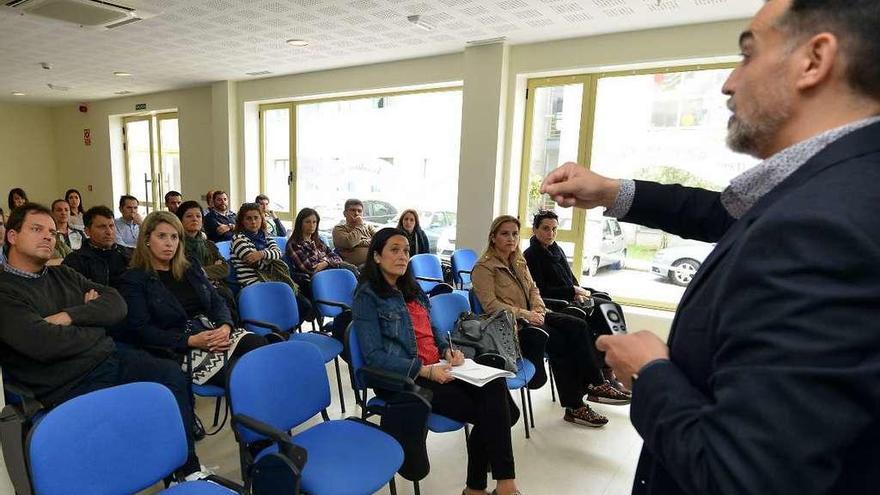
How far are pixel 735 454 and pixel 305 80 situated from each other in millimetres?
6535

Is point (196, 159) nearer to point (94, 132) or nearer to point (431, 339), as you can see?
point (94, 132)

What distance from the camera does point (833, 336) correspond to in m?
0.46

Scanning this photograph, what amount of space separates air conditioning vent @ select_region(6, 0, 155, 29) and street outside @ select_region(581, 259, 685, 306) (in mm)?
4770

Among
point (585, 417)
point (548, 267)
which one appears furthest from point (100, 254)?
point (585, 417)

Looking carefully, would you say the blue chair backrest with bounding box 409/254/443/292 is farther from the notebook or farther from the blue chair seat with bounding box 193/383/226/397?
the blue chair seat with bounding box 193/383/226/397

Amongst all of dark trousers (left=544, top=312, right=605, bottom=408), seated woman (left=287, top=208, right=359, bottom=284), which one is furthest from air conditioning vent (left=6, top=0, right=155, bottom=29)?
dark trousers (left=544, top=312, right=605, bottom=408)

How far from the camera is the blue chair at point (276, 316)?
2789 mm

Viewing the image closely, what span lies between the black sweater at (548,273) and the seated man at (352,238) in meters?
1.86

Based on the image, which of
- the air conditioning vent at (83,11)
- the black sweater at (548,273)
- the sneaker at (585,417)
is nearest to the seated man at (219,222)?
the air conditioning vent at (83,11)

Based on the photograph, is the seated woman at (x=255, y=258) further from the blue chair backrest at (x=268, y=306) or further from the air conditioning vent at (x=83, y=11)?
the air conditioning vent at (x=83, y=11)

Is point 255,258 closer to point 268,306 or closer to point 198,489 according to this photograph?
point 268,306

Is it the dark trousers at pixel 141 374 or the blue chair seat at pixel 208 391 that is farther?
the blue chair seat at pixel 208 391

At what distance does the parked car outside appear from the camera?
4160 millimetres

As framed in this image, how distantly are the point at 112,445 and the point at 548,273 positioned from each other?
289 centimetres
